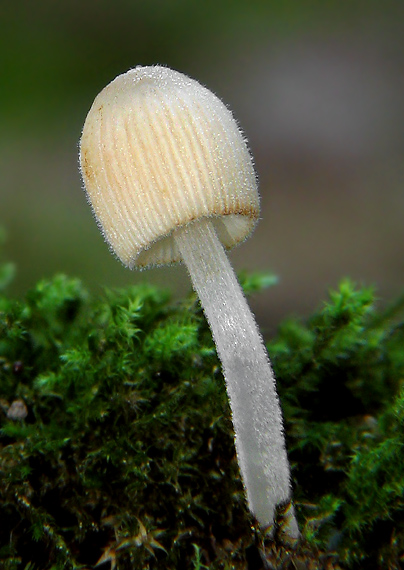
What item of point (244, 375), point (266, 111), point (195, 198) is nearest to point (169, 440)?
point (244, 375)

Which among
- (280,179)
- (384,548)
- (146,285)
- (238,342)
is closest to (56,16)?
(280,179)

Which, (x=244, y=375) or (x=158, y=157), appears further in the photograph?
(x=244, y=375)

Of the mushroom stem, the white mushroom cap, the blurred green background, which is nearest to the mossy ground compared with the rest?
the mushroom stem

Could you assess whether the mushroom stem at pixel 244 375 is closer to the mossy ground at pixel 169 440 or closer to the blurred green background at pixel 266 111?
the mossy ground at pixel 169 440

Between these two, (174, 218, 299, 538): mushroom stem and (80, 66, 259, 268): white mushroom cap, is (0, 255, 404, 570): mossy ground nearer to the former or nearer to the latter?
(174, 218, 299, 538): mushroom stem

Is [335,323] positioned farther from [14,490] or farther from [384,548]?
[14,490]

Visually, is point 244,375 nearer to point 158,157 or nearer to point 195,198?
point 195,198

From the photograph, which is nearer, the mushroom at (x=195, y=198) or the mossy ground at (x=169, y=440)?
the mushroom at (x=195, y=198)

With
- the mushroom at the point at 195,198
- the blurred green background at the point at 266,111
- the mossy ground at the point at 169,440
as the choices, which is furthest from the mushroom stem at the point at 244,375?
the blurred green background at the point at 266,111

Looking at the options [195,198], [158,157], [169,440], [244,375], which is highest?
[158,157]
